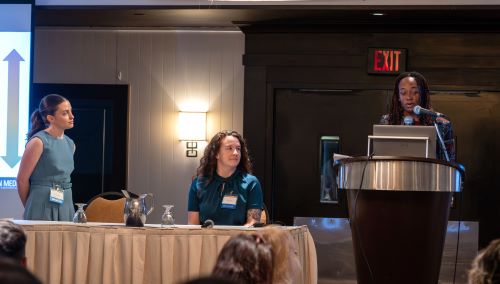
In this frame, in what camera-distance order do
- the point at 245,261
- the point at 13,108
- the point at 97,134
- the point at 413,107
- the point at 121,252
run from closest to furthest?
the point at 245,261 < the point at 121,252 < the point at 413,107 < the point at 13,108 < the point at 97,134

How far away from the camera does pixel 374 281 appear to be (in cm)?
427

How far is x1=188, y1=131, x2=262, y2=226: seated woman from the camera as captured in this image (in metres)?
5.13

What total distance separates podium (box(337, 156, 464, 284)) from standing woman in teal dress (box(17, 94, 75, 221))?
2.14 meters

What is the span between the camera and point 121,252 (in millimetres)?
4320

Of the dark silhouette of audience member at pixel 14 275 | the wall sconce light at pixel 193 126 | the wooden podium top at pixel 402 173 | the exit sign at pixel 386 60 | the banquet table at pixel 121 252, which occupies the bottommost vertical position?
the banquet table at pixel 121 252

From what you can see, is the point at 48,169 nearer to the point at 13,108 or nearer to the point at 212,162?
the point at 212,162

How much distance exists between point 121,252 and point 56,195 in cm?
129

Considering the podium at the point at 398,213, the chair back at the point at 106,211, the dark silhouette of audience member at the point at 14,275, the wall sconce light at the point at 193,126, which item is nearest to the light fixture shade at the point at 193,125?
the wall sconce light at the point at 193,126

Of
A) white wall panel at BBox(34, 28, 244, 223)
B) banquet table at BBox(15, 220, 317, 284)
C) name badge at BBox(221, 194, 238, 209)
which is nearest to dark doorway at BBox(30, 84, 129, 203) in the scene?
white wall panel at BBox(34, 28, 244, 223)

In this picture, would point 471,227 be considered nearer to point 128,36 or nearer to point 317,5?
A: point 317,5

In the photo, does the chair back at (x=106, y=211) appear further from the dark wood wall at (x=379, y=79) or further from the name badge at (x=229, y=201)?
the dark wood wall at (x=379, y=79)

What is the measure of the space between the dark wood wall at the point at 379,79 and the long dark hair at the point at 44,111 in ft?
8.96

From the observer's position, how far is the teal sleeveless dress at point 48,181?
5516mm

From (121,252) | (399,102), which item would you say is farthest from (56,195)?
(399,102)
